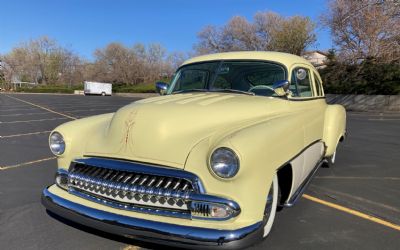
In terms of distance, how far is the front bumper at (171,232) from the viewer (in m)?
Result: 2.61

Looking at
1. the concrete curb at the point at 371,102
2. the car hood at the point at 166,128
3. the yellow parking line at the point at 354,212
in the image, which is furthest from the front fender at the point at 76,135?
the concrete curb at the point at 371,102

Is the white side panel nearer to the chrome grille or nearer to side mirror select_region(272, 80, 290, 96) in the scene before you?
side mirror select_region(272, 80, 290, 96)

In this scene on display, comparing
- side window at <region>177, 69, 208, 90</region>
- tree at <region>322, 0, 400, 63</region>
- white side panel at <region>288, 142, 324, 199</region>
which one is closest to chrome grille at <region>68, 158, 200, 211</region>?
white side panel at <region>288, 142, 324, 199</region>

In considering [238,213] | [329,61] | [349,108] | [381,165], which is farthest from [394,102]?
[238,213]

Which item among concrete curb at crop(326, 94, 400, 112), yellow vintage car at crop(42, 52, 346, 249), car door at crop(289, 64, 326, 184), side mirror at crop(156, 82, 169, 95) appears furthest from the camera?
concrete curb at crop(326, 94, 400, 112)

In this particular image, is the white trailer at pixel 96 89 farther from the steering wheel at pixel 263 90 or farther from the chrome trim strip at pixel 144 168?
the chrome trim strip at pixel 144 168

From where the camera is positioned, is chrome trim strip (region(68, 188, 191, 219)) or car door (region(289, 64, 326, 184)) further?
car door (region(289, 64, 326, 184))

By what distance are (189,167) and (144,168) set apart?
1.20 ft

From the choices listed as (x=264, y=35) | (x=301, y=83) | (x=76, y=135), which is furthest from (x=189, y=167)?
(x=264, y=35)

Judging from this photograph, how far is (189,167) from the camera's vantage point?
2.86 metres

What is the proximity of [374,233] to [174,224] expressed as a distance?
2197mm

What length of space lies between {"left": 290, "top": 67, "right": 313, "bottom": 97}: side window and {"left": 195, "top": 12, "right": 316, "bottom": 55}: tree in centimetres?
3374

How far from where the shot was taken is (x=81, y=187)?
3213mm

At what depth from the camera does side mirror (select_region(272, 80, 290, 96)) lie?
4141mm
